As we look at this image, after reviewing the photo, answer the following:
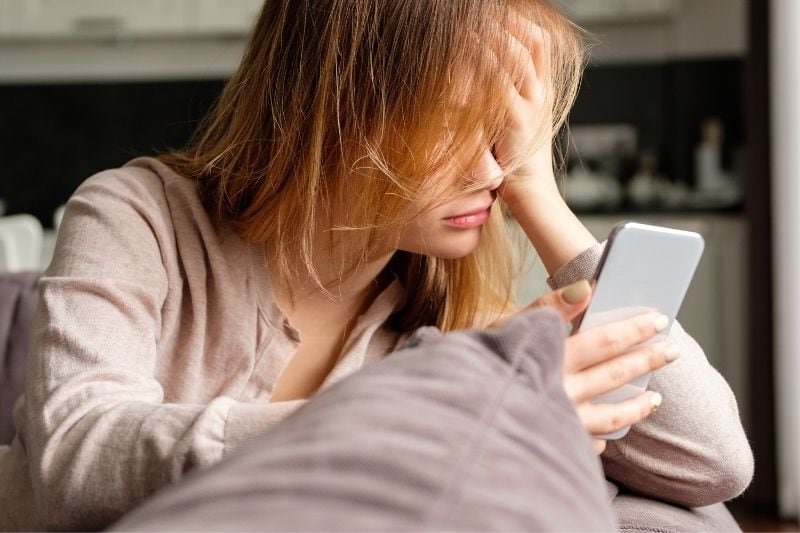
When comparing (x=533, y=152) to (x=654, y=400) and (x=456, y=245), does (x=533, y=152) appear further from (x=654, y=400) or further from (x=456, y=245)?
(x=654, y=400)

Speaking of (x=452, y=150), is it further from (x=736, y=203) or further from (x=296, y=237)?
(x=736, y=203)

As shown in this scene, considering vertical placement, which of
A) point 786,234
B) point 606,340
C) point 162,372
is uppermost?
point 606,340

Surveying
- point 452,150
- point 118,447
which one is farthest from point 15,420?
point 452,150

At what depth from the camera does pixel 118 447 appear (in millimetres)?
786

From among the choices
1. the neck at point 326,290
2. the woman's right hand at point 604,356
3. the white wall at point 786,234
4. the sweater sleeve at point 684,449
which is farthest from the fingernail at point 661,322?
the white wall at point 786,234

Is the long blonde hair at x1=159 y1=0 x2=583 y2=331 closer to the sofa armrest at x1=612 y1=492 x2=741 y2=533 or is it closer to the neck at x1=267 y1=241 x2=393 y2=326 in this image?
the neck at x1=267 y1=241 x2=393 y2=326

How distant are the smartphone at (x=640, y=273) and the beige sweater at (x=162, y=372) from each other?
0.16 metres

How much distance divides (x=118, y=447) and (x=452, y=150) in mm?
452

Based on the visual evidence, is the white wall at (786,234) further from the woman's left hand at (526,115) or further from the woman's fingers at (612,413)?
the woman's fingers at (612,413)

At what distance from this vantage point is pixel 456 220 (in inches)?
42.9

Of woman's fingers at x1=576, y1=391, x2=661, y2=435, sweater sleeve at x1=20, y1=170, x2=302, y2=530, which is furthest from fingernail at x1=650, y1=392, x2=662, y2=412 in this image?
sweater sleeve at x1=20, y1=170, x2=302, y2=530

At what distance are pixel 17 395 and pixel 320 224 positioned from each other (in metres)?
0.57

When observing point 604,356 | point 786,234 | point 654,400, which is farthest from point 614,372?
point 786,234

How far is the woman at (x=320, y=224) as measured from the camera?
98 centimetres
